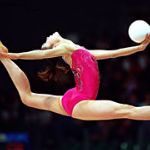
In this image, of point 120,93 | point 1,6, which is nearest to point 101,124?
point 120,93

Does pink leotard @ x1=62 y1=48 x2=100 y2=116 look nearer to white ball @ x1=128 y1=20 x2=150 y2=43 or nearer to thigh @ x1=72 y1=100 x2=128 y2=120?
thigh @ x1=72 y1=100 x2=128 y2=120

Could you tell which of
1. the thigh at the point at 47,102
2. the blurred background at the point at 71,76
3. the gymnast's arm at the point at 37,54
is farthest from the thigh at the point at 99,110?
the blurred background at the point at 71,76

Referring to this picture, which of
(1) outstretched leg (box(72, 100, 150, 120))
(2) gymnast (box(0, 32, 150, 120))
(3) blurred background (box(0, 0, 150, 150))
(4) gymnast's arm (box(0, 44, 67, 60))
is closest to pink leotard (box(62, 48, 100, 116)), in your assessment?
(2) gymnast (box(0, 32, 150, 120))

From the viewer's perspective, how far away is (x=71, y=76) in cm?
949

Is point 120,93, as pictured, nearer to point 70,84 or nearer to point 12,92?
point 70,84

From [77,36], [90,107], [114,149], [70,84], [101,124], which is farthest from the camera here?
[77,36]

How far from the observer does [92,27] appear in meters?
10.4

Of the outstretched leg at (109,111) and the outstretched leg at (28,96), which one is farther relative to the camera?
the outstretched leg at (28,96)

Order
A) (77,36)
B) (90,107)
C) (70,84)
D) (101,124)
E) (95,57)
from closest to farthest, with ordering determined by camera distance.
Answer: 1. (90,107)
2. (95,57)
3. (101,124)
4. (70,84)
5. (77,36)

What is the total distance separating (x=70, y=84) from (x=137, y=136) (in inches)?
61.2

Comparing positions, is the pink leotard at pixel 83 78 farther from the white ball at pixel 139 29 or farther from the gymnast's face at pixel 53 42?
the white ball at pixel 139 29

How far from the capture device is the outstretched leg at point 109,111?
18.8 feet

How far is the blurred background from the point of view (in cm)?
843

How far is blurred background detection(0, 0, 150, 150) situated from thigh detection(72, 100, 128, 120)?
185 cm
